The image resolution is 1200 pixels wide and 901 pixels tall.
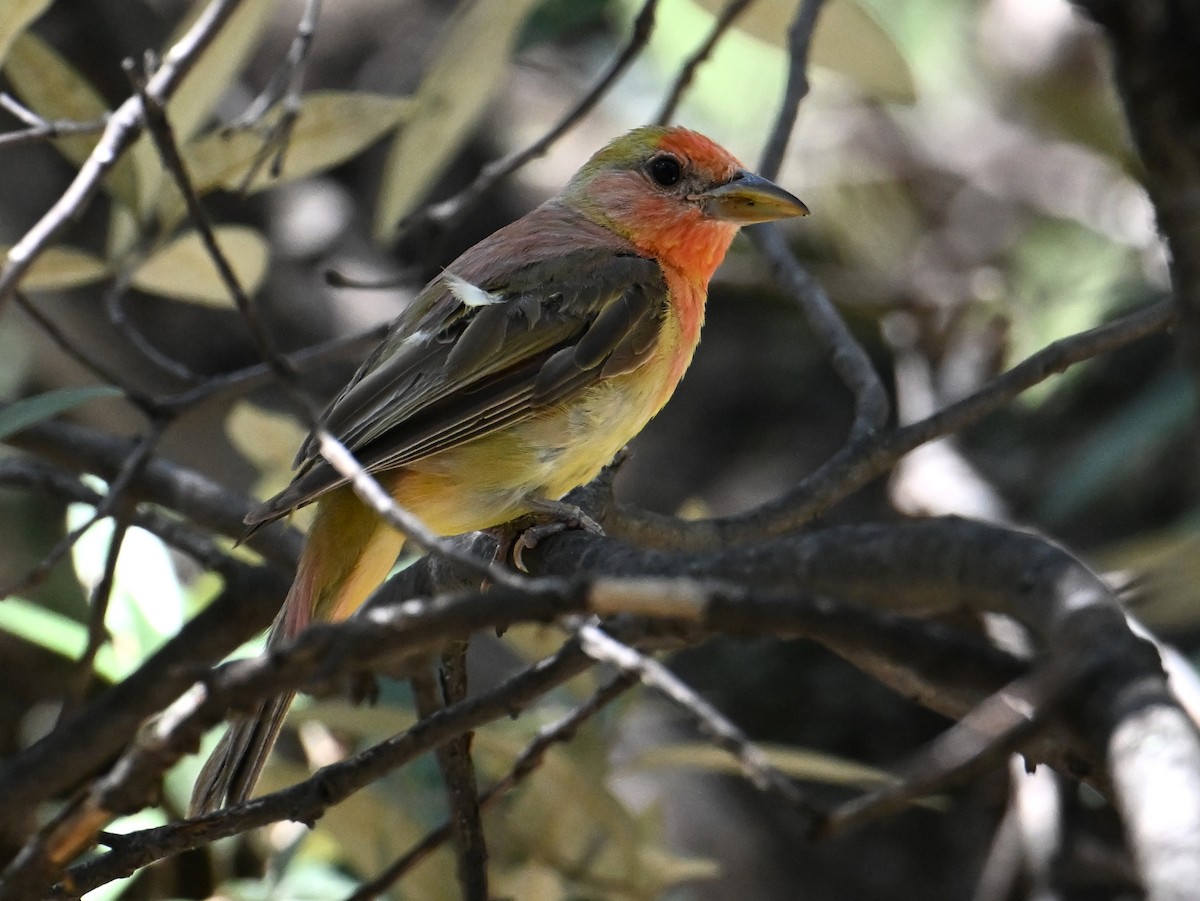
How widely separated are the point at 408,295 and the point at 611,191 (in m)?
1.32

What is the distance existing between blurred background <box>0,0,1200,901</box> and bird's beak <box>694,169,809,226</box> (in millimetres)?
427

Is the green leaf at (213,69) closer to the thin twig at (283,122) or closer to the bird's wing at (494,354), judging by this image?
the thin twig at (283,122)

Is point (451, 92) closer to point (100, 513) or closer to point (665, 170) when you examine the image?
point (665, 170)

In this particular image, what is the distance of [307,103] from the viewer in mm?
3467

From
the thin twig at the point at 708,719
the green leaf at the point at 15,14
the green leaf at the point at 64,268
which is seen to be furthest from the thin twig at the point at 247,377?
the thin twig at the point at 708,719

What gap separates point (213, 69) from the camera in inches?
135

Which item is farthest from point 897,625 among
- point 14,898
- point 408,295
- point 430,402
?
point 408,295

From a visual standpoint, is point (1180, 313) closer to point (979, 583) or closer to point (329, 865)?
point (979, 583)

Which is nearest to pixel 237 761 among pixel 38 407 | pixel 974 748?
pixel 38 407

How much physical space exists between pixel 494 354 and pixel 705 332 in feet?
8.13

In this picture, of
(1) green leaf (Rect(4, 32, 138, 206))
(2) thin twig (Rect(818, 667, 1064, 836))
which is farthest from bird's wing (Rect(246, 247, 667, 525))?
(2) thin twig (Rect(818, 667, 1064, 836))

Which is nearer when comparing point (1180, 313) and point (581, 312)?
Answer: point (1180, 313)

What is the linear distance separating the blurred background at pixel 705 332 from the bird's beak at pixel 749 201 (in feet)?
1.40

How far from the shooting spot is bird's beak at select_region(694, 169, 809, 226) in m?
3.80
